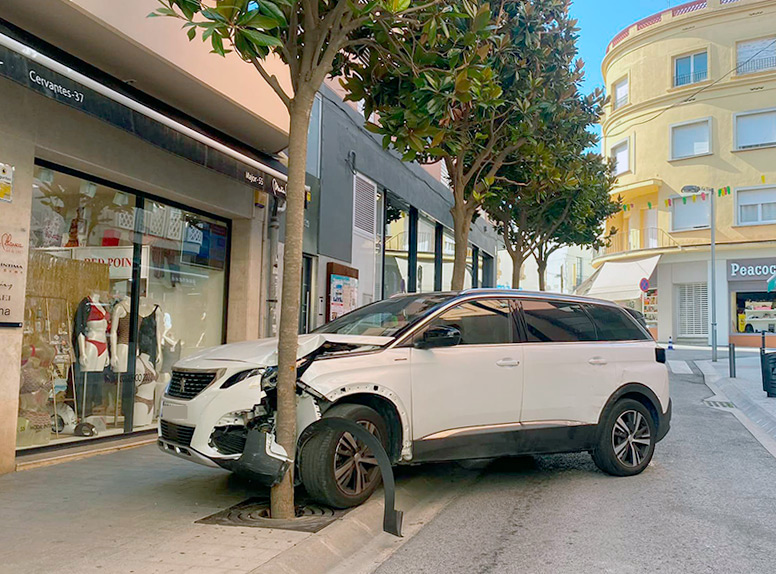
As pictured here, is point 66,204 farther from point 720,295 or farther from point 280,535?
point 720,295

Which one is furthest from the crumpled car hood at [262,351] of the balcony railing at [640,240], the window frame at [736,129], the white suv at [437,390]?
the window frame at [736,129]

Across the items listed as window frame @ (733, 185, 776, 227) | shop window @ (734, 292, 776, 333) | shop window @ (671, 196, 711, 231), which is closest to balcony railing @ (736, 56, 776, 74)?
window frame @ (733, 185, 776, 227)

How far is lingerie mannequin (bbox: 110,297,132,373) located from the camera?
26.5 ft

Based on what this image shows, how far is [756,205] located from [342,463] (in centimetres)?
3256

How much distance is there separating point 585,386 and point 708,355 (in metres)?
22.2

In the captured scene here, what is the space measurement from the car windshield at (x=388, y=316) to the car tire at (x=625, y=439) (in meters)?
2.10

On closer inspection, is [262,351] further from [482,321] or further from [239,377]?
[482,321]

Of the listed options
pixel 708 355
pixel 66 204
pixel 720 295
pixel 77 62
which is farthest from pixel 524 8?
pixel 720 295

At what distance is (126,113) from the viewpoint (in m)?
6.52

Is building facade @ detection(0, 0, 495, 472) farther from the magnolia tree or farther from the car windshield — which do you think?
the car windshield

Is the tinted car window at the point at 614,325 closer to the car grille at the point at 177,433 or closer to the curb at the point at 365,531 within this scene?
the curb at the point at 365,531

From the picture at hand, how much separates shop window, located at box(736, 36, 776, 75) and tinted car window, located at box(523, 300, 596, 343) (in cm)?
3112

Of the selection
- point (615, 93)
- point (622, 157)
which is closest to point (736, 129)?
point (622, 157)

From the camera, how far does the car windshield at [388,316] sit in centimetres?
582
